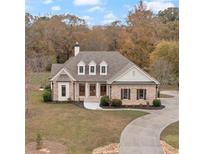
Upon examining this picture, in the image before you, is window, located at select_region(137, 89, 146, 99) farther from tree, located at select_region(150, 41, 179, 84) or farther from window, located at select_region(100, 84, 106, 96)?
window, located at select_region(100, 84, 106, 96)

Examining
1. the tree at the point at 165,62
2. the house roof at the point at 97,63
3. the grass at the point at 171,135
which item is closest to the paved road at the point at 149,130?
the grass at the point at 171,135

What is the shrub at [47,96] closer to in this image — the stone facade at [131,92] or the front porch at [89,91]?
the stone facade at [131,92]

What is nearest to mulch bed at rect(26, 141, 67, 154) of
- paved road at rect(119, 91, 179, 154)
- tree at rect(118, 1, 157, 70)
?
paved road at rect(119, 91, 179, 154)

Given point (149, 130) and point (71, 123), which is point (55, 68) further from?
point (149, 130)

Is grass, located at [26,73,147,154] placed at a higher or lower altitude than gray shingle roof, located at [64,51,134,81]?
lower

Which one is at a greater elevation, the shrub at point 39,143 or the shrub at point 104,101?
the shrub at point 104,101

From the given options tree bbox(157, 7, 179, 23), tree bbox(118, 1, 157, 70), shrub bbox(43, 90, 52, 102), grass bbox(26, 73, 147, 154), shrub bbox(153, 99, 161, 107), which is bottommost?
grass bbox(26, 73, 147, 154)

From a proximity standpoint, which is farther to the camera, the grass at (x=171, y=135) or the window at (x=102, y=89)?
the window at (x=102, y=89)
